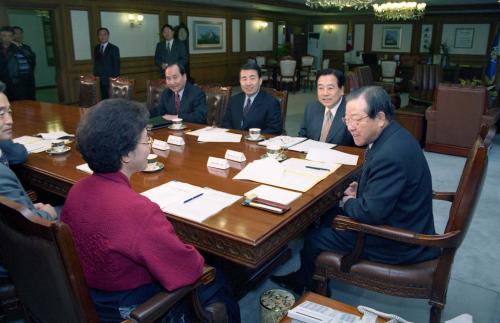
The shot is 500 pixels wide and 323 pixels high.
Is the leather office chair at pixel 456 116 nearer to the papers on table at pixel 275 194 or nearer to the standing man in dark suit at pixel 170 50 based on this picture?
the papers on table at pixel 275 194

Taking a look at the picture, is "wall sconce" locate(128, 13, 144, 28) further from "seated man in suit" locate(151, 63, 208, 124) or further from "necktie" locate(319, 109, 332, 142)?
"necktie" locate(319, 109, 332, 142)

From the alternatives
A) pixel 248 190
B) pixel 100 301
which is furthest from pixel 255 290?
pixel 100 301

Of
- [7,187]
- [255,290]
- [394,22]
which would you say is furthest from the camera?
[394,22]

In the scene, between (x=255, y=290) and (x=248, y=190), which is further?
(x=255, y=290)

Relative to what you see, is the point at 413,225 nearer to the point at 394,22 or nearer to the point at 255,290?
the point at 255,290

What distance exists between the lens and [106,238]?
43.8 inches

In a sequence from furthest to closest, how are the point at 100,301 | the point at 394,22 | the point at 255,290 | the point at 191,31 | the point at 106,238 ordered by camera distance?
the point at 394,22
the point at 191,31
the point at 255,290
the point at 100,301
the point at 106,238

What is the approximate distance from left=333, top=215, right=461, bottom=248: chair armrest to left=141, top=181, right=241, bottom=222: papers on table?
19.6 inches

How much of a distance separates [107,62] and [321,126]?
17.3 ft

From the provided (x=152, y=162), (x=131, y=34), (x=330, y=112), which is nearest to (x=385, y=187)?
(x=152, y=162)

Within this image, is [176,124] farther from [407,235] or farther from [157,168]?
[407,235]

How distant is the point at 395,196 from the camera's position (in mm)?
1593

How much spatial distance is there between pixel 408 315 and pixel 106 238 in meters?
1.63

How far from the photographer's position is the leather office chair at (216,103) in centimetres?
369
